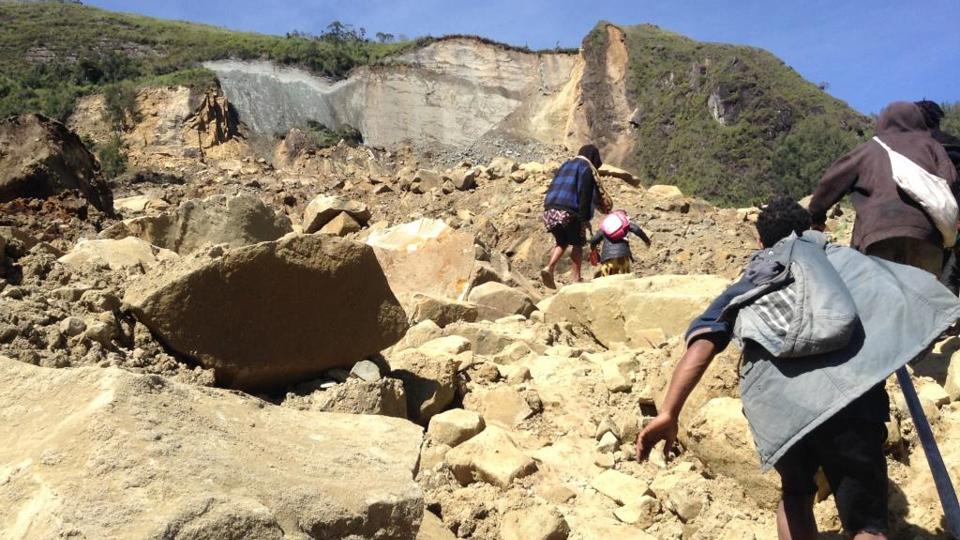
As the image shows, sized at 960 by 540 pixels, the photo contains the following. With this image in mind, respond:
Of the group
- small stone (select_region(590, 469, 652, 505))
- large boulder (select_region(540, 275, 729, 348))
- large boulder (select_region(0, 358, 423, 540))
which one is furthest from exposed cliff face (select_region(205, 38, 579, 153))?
large boulder (select_region(0, 358, 423, 540))

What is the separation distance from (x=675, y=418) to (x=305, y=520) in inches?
37.5

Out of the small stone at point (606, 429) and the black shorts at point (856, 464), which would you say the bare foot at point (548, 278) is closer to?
the small stone at point (606, 429)

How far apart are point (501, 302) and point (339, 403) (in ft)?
9.12

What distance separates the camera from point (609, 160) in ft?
105

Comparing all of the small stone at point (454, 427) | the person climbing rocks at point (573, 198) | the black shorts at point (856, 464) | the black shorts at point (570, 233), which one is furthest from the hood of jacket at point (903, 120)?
the black shorts at point (570, 233)

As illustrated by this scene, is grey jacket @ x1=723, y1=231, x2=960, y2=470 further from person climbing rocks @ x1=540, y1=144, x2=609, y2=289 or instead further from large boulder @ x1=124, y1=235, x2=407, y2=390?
person climbing rocks @ x1=540, y1=144, x2=609, y2=289

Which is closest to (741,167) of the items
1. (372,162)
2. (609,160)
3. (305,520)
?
(609,160)

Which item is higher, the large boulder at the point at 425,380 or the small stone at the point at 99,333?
the small stone at the point at 99,333

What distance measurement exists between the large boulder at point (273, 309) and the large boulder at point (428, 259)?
3.00 m

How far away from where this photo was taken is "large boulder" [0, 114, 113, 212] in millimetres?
6793

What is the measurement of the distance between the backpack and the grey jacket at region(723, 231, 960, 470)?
13.1ft

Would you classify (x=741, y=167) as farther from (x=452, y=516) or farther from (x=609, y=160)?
(x=452, y=516)

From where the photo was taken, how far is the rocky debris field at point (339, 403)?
1.55 m

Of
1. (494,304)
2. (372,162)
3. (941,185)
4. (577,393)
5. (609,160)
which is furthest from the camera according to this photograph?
(609,160)
